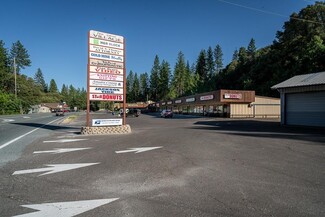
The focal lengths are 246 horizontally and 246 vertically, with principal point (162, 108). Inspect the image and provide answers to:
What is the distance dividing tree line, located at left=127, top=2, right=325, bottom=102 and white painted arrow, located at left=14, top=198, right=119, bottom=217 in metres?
37.8

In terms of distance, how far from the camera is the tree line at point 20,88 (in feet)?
226

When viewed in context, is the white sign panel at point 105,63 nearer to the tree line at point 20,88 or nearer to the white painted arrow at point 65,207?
the white painted arrow at point 65,207

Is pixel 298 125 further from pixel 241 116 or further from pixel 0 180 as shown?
pixel 0 180

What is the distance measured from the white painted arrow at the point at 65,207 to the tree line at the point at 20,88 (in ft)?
228

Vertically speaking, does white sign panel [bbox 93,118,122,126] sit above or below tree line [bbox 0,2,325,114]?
below

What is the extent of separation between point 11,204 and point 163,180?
3078 millimetres

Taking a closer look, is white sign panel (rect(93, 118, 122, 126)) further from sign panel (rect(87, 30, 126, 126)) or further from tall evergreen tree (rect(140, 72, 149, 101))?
tall evergreen tree (rect(140, 72, 149, 101))

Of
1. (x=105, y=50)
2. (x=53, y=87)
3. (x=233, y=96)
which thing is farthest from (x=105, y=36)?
(x=53, y=87)

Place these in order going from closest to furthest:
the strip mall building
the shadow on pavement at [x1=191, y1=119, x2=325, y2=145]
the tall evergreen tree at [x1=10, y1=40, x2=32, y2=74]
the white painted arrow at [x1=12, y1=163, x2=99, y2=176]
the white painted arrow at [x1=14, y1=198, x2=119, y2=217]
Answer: the white painted arrow at [x1=14, y1=198, x2=119, y2=217]
the white painted arrow at [x1=12, y1=163, x2=99, y2=176]
the shadow on pavement at [x1=191, y1=119, x2=325, y2=145]
the strip mall building
the tall evergreen tree at [x1=10, y1=40, x2=32, y2=74]

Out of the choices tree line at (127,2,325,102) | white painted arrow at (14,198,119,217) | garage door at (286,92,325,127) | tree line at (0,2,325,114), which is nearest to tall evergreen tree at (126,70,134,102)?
tree line at (0,2,325,114)

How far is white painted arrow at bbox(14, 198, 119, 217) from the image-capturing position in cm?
401

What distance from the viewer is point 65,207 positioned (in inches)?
168

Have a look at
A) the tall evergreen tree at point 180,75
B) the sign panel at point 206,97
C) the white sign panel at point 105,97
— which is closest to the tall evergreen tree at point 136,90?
the tall evergreen tree at point 180,75

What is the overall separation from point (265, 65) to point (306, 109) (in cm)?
4572
